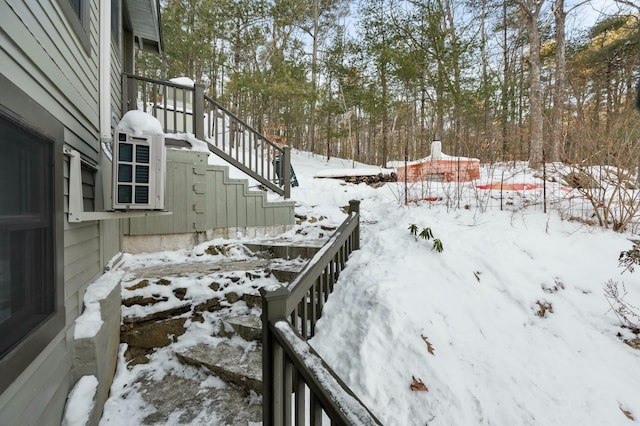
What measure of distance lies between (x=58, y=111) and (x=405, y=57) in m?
12.3

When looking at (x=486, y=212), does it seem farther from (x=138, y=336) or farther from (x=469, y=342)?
(x=138, y=336)

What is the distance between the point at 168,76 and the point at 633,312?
1502 centimetres

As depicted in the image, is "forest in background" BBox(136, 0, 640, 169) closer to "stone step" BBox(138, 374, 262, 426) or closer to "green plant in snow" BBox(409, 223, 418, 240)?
"green plant in snow" BBox(409, 223, 418, 240)

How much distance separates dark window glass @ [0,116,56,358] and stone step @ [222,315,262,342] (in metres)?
1.46

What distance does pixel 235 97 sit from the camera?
12359 millimetres

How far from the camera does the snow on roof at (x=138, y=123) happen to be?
8.59ft

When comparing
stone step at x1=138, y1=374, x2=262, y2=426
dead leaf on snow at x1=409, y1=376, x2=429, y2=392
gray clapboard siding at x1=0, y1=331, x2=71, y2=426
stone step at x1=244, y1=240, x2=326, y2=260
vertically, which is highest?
stone step at x1=244, y1=240, x2=326, y2=260

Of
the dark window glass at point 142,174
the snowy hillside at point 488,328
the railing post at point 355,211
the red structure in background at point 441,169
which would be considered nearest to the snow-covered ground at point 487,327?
the snowy hillside at point 488,328

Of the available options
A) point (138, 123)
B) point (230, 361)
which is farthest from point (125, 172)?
point (230, 361)

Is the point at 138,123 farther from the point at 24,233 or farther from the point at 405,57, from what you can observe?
the point at 405,57

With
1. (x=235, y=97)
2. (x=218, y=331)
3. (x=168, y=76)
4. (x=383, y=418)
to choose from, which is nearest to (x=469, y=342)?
(x=383, y=418)

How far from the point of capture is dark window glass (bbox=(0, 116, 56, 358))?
1222 millimetres

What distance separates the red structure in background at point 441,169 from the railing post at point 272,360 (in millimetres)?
4424

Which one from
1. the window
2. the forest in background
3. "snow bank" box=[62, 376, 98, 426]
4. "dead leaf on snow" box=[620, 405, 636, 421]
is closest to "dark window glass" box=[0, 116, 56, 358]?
"snow bank" box=[62, 376, 98, 426]
